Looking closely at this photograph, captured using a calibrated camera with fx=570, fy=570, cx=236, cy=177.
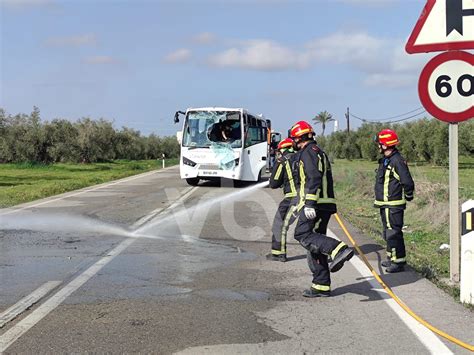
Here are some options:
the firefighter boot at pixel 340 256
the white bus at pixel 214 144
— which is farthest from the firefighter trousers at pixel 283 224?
the white bus at pixel 214 144

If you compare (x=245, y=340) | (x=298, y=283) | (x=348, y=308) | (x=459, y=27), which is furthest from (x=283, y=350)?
(x=459, y=27)

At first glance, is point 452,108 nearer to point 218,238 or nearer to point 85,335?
point 85,335

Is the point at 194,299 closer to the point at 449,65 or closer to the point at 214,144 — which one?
the point at 449,65

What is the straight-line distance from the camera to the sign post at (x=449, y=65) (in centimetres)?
621

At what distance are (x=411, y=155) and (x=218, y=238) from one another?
5012cm

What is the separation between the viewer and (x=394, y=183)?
7.45m

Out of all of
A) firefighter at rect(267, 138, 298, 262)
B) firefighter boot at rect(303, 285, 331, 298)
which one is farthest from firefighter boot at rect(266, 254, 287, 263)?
firefighter boot at rect(303, 285, 331, 298)

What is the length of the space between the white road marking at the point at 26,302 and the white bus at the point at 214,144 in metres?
15.8

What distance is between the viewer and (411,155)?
2240 inches

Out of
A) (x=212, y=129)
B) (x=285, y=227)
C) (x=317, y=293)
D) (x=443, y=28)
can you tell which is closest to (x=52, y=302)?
(x=317, y=293)

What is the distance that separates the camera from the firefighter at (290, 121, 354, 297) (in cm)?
594

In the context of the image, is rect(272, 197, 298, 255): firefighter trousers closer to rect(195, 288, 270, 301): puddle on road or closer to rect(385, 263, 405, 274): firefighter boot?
rect(385, 263, 405, 274): firefighter boot

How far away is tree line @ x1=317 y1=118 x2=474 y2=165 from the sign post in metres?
35.9

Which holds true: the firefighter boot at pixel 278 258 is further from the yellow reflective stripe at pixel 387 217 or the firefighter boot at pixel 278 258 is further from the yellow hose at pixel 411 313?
the yellow reflective stripe at pixel 387 217
